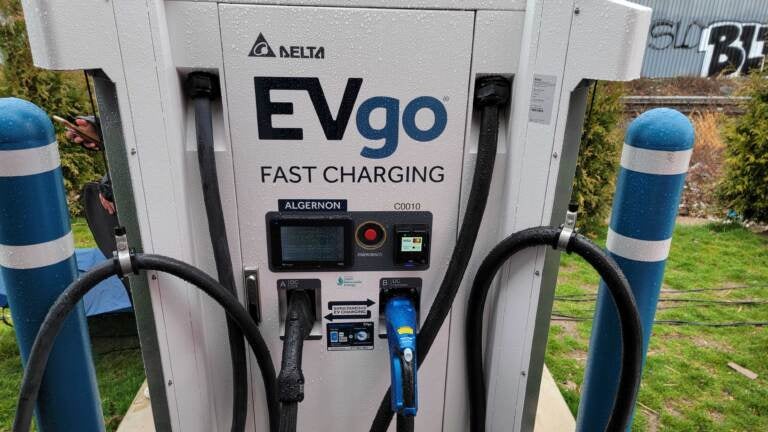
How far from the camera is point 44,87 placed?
220 inches

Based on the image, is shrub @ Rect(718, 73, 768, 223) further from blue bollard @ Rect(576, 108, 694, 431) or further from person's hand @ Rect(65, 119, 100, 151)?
person's hand @ Rect(65, 119, 100, 151)

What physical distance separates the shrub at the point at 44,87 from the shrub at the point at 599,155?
16.8 ft

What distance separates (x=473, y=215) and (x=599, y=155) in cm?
449

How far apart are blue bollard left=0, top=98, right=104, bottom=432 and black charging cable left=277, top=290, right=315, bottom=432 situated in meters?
0.63

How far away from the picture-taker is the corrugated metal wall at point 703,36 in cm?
1516

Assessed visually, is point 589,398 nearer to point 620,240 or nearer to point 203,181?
point 620,240

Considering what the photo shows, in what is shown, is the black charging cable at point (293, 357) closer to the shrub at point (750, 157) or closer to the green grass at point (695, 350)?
the green grass at point (695, 350)

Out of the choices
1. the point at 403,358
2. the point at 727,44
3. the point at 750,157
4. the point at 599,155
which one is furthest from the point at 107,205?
the point at 727,44

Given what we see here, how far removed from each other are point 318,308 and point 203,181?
1.68ft

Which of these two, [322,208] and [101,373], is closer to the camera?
[322,208]

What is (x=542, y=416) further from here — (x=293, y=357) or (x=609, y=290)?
(x=293, y=357)

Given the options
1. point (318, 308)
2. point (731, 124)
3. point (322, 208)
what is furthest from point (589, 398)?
point (731, 124)

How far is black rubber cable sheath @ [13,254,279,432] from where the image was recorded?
1365mm

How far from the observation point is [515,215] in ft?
4.94
